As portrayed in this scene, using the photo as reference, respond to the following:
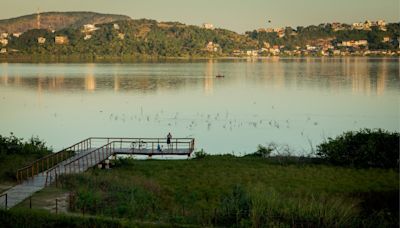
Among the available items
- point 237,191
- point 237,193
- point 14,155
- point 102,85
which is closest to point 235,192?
point 237,191

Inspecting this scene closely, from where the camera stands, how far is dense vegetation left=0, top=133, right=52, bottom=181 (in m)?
23.3

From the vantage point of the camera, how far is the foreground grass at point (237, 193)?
16531 millimetres

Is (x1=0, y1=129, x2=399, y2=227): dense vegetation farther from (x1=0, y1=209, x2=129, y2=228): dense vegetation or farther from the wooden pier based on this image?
the wooden pier

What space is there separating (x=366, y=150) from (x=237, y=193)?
420 inches

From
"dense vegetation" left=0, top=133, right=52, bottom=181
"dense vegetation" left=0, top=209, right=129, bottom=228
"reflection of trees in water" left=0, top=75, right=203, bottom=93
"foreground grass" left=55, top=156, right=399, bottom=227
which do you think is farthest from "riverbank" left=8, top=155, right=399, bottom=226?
"reflection of trees in water" left=0, top=75, right=203, bottom=93

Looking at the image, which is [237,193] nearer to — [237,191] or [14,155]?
[237,191]

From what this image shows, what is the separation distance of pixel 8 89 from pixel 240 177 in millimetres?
66403

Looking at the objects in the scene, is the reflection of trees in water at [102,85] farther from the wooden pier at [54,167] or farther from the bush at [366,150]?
the bush at [366,150]

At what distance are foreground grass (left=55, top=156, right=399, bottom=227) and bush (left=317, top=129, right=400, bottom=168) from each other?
1.05 metres

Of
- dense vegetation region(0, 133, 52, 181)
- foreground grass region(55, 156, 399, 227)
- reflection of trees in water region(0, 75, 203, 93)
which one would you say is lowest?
foreground grass region(55, 156, 399, 227)

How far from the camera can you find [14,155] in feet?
91.0

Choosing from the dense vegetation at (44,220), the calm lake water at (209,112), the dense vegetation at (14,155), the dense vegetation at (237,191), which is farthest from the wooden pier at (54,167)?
the calm lake water at (209,112)

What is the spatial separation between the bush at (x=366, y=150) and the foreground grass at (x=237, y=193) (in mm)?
1046

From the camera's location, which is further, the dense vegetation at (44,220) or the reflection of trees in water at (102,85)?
the reflection of trees in water at (102,85)
